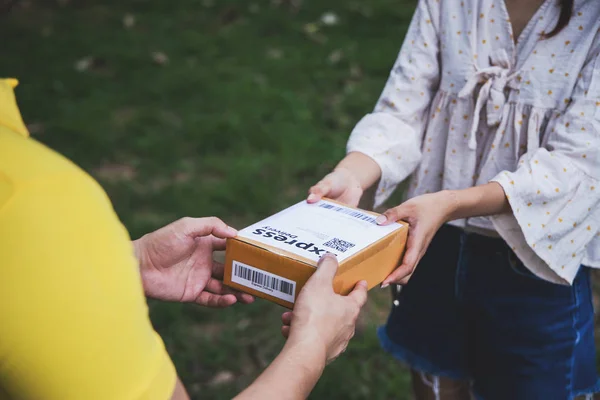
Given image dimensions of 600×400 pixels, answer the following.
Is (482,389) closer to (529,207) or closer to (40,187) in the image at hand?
(529,207)

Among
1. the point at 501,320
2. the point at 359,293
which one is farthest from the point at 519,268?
the point at 359,293

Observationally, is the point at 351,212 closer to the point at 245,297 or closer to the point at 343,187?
the point at 343,187

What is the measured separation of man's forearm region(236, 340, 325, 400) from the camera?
1.17 metres

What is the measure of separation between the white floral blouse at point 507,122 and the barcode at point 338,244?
1.42 feet

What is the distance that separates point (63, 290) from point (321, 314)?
55cm

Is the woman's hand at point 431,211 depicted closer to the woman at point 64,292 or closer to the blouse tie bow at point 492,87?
the blouse tie bow at point 492,87

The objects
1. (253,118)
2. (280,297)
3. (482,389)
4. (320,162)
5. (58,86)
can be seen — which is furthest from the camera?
(58,86)

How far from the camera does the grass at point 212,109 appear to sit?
9.84 feet

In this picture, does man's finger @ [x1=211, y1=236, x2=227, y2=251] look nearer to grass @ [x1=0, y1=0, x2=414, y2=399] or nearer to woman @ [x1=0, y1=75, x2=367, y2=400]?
woman @ [x1=0, y1=75, x2=367, y2=400]

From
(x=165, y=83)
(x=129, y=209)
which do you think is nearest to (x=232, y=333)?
(x=129, y=209)

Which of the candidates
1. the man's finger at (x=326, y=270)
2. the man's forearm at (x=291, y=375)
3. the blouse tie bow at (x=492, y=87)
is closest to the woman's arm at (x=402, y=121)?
the blouse tie bow at (x=492, y=87)

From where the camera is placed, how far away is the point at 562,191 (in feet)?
5.32

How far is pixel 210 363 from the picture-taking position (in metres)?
2.90

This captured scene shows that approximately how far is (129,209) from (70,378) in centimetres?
295
